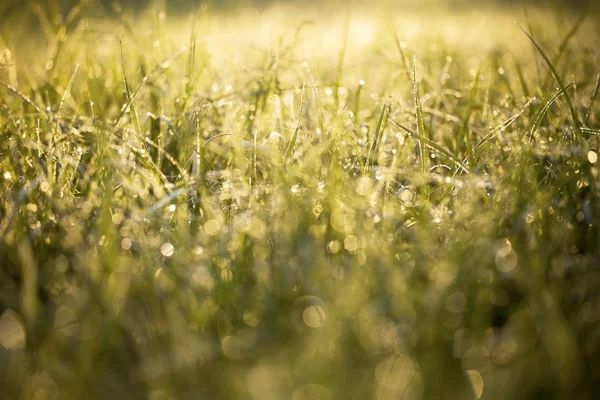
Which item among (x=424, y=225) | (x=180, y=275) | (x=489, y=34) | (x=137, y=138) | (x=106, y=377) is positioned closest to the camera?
(x=106, y=377)

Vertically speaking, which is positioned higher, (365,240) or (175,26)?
(365,240)

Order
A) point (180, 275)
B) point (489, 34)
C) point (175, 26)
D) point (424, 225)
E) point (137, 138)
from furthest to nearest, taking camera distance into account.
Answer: point (175, 26)
point (489, 34)
point (137, 138)
point (424, 225)
point (180, 275)

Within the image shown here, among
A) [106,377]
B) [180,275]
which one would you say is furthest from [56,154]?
[106,377]

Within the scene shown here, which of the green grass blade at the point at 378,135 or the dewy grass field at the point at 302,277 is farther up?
the green grass blade at the point at 378,135

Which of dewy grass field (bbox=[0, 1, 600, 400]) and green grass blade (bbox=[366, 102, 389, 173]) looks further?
green grass blade (bbox=[366, 102, 389, 173])

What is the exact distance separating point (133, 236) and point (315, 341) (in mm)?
443

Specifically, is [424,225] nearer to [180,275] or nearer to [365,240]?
[365,240]

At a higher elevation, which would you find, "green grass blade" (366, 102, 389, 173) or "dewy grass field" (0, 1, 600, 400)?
"green grass blade" (366, 102, 389, 173)

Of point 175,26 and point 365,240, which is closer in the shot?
point 365,240

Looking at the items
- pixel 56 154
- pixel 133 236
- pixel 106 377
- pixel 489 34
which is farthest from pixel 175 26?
pixel 106 377

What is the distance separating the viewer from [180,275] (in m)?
0.87

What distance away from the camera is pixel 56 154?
1.30 meters

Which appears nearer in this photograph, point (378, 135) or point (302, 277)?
point (302, 277)

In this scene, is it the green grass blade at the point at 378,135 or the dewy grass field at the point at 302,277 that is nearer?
the dewy grass field at the point at 302,277
